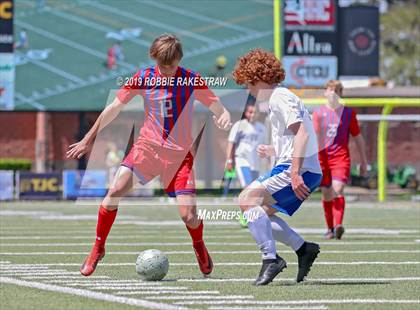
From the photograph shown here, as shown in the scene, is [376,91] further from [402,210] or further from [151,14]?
[402,210]

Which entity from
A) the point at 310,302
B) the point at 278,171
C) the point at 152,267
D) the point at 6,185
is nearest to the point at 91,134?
the point at 152,267

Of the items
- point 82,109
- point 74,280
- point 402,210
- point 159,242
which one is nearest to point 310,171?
point 74,280

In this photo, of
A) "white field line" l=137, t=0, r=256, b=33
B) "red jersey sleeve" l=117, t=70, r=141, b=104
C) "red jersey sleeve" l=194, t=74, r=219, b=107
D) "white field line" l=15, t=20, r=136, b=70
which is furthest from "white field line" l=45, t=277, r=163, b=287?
"white field line" l=137, t=0, r=256, b=33

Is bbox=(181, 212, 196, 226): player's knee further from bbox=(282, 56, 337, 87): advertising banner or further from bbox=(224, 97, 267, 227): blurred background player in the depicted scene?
bbox=(282, 56, 337, 87): advertising banner

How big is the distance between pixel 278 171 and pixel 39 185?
20917mm

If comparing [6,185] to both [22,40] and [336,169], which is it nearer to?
[22,40]

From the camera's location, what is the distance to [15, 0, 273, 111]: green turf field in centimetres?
3431

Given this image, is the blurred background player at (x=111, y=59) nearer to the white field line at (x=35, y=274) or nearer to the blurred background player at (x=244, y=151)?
the blurred background player at (x=244, y=151)

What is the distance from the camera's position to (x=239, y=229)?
58.7ft

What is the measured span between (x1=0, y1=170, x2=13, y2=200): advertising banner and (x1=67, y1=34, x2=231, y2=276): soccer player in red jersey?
770 inches

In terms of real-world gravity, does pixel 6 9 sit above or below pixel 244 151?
above

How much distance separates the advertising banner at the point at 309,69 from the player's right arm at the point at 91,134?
24.3 m

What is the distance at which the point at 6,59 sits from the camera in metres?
33.3

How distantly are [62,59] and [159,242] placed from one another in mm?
20752
